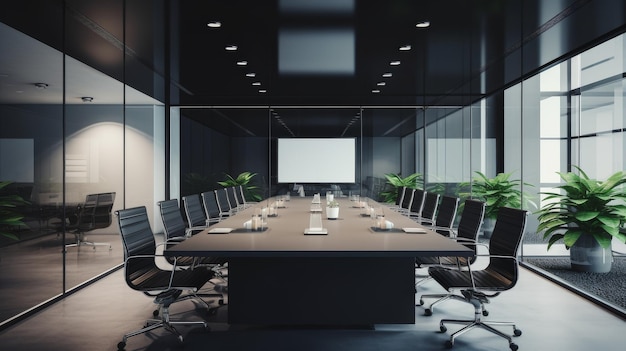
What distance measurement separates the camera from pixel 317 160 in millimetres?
8711

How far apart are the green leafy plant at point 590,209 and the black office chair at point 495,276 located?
2038 millimetres

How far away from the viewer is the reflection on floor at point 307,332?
3.09 meters

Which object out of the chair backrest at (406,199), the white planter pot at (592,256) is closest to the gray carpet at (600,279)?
the white planter pot at (592,256)

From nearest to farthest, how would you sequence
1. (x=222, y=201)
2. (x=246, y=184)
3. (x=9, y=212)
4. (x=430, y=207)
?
1. (x=9, y=212)
2. (x=430, y=207)
3. (x=222, y=201)
4. (x=246, y=184)

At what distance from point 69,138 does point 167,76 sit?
2839 mm

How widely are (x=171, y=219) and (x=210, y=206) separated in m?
1.31

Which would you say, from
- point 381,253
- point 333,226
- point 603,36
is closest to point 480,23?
point 603,36

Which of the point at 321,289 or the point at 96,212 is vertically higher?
the point at 96,212

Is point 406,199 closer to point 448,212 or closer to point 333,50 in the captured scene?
point 448,212

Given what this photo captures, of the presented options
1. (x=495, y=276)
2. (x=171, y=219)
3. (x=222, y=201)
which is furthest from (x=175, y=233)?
(x=495, y=276)

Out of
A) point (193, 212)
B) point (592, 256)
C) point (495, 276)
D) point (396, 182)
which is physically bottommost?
point (592, 256)

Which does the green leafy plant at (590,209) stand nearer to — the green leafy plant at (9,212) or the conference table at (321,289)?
the conference table at (321,289)

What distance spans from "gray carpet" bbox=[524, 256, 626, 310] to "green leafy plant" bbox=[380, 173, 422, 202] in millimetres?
2971

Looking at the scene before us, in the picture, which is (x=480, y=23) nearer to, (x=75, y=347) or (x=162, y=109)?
(x=75, y=347)
